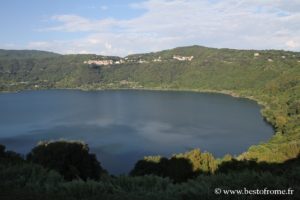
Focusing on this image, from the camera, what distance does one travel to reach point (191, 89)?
389ft

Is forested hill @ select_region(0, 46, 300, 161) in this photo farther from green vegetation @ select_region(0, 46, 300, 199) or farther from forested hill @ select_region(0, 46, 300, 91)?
green vegetation @ select_region(0, 46, 300, 199)

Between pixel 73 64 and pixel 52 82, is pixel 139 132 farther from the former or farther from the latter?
pixel 73 64

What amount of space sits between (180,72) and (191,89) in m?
24.6

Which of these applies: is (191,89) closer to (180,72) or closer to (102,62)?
(180,72)

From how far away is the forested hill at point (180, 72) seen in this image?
91750mm

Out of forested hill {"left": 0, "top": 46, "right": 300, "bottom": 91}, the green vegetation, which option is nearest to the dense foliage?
the green vegetation

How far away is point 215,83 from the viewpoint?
117500 mm

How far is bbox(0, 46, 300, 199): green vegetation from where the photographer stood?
6711 millimetres

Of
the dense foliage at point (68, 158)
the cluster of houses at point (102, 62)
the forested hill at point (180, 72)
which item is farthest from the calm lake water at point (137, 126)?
the cluster of houses at point (102, 62)

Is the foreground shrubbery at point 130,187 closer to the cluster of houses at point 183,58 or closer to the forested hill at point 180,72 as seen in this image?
the forested hill at point 180,72

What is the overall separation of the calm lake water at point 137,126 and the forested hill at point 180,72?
920cm

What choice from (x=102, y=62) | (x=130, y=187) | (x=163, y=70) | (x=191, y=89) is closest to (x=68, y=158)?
(x=130, y=187)

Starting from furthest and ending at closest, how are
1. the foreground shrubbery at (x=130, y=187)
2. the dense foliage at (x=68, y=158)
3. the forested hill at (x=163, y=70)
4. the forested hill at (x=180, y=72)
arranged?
the forested hill at (x=163, y=70), the forested hill at (x=180, y=72), the dense foliage at (x=68, y=158), the foreground shrubbery at (x=130, y=187)

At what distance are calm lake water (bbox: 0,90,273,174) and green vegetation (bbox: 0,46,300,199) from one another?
16.0 ft
